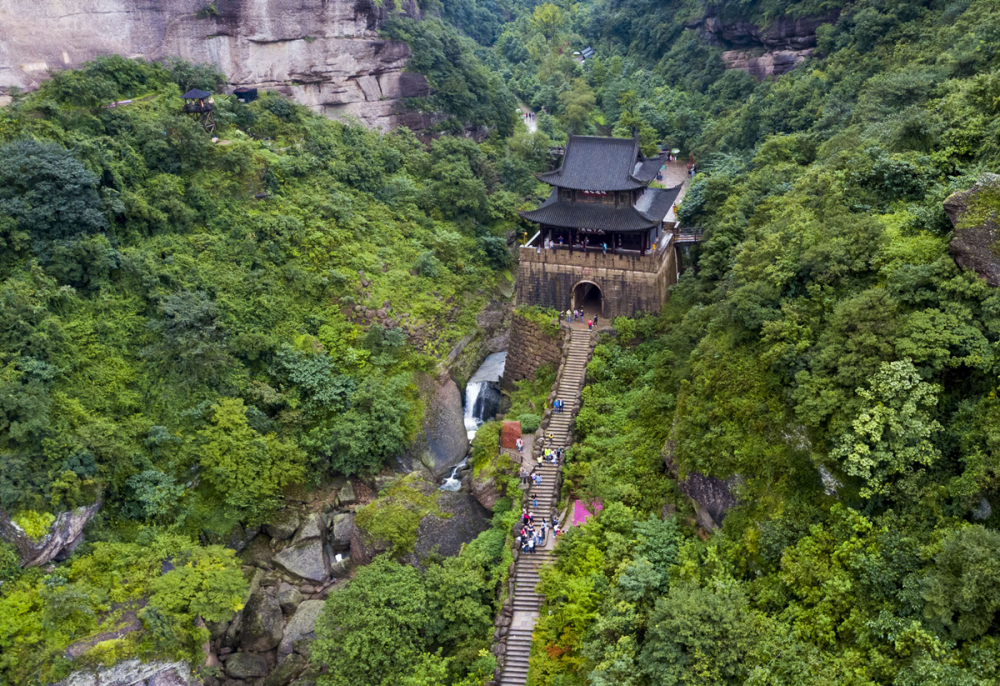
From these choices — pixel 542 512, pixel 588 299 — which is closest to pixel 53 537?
pixel 542 512

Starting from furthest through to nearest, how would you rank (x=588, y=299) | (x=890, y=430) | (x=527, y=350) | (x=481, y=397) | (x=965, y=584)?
1. (x=588, y=299)
2. (x=481, y=397)
3. (x=527, y=350)
4. (x=890, y=430)
5. (x=965, y=584)

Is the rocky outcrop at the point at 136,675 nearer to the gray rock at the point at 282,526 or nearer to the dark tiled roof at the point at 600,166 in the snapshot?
the gray rock at the point at 282,526

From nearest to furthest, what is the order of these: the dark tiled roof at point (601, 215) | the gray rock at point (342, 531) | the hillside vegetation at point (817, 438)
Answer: the hillside vegetation at point (817, 438), the gray rock at point (342, 531), the dark tiled roof at point (601, 215)

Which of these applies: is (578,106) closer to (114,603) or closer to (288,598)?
(288,598)

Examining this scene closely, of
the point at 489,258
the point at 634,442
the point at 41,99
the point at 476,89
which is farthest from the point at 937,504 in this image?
the point at 476,89

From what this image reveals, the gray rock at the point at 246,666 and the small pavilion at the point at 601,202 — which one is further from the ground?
the small pavilion at the point at 601,202

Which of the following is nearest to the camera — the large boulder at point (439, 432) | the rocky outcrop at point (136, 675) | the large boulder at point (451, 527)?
the rocky outcrop at point (136, 675)

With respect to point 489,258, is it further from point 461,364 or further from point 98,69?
point 98,69

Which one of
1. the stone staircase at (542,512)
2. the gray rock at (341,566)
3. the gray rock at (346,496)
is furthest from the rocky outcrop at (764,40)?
the gray rock at (341,566)
